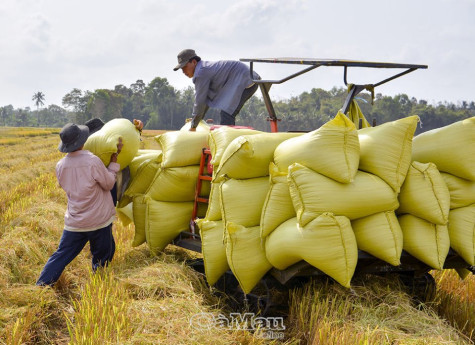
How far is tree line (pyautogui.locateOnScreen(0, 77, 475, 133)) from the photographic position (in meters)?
49.4

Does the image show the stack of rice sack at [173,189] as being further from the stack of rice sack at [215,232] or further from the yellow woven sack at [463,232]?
the yellow woven sack at [463,232]

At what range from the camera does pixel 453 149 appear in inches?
121

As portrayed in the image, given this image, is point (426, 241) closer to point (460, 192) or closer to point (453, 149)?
point (460, 192)

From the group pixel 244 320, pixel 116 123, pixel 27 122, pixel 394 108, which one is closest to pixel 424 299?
pixel 244 320

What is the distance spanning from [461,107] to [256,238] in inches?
2846

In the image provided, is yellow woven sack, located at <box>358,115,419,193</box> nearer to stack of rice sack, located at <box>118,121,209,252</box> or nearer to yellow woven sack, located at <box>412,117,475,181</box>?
yellow woven sack, located at <box>412,117,475,181</box>

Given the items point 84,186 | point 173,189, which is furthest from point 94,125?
point 173,189

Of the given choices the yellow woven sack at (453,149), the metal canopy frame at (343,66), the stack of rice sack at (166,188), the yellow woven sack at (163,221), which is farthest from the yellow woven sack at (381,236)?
the yellow woven sack at (163,221)

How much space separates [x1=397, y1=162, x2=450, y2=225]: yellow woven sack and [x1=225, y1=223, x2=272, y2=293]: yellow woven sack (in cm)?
102

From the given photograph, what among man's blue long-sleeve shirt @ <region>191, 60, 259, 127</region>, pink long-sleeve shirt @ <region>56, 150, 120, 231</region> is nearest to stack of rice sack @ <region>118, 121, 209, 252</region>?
pink long-sleeve shirt @ <region>56, 150, 120, 231</region>

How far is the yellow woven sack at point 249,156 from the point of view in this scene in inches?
124

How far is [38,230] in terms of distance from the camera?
550cm

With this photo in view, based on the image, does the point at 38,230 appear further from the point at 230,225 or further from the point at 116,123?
the point at 230,225

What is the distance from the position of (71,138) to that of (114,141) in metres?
0.46
